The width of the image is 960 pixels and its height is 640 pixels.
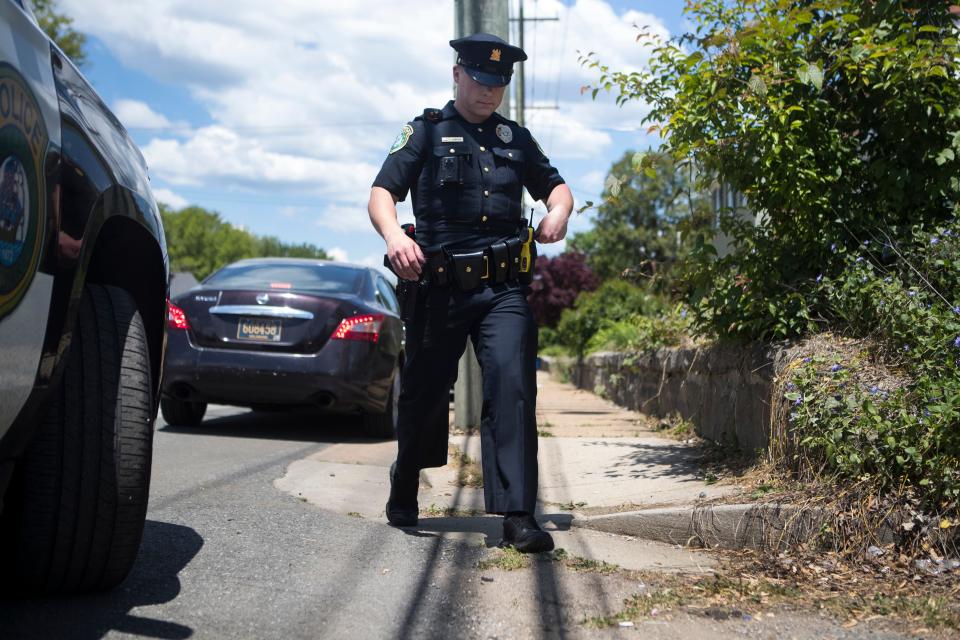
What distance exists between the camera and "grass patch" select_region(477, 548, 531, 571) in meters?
3.40

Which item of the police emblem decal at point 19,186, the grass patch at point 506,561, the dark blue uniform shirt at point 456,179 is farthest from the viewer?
the dark blue uniform shirt at point 456,179

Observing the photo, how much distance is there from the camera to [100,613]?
268cm

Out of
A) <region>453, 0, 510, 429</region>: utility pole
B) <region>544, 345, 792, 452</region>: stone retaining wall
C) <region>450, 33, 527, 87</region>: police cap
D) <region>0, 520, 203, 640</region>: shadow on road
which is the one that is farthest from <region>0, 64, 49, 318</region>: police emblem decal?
<region>453, 0, 510, 429</region>: utility pole

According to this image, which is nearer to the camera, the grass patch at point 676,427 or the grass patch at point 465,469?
the grass patch at point 465,469

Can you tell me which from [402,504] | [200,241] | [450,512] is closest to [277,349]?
[450,512]

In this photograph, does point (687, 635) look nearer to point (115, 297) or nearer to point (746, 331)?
point (115, 297)

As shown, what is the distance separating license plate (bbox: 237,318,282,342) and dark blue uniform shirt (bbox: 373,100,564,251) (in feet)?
11.8

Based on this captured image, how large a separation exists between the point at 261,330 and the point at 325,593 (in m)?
4.53

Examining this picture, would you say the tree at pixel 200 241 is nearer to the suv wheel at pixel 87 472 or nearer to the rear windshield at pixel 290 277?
the rear windshield at pixel 290 277

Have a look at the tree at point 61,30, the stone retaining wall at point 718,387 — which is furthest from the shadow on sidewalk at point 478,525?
the tree at point 61,30

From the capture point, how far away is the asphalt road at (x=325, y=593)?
268cm

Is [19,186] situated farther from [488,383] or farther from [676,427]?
[676,427]

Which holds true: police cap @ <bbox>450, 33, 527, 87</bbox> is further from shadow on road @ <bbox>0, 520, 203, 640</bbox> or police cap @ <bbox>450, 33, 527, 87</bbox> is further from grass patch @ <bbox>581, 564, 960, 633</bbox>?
shadow on road @ <bbox>0, 520, 203, 640</bbox>

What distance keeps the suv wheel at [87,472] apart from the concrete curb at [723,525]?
2.03m
